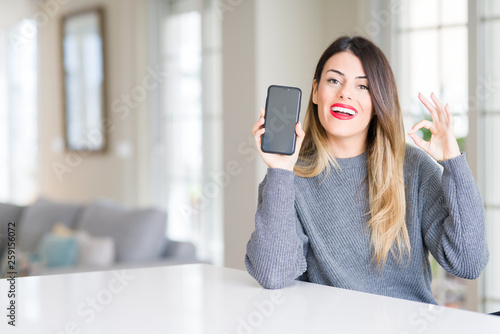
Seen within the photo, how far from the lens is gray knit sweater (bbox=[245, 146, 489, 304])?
1.39m

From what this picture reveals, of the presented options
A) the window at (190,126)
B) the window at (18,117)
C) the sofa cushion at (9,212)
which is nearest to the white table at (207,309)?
the window at (190,126)

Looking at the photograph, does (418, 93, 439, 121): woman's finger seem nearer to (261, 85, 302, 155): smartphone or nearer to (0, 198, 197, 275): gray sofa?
(261, 85, 302, 155): smartphone

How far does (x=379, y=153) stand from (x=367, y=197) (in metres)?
0.12

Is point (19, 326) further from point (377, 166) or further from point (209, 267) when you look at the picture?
point (377, 166)

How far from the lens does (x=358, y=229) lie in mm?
1535

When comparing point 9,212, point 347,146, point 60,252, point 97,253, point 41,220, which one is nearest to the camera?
point 347,146

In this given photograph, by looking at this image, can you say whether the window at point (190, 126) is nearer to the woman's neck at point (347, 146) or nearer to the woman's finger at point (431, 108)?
the woman's neck at point (347, 146)

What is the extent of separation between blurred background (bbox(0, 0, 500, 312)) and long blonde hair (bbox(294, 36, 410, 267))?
63.8 inches

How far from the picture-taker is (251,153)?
354cm

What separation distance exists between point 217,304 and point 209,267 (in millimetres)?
331

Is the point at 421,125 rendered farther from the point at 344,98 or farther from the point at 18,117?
the point at 18,117

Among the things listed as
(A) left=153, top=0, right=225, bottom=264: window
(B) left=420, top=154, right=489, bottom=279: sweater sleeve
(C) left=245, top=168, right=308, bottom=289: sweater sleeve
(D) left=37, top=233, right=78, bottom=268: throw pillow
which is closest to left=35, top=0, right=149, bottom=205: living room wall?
(A) left=153, top=0, right=225, bottom=264: window

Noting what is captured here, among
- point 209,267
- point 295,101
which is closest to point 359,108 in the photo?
point 295,101

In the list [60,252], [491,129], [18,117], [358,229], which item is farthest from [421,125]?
[18,117]
